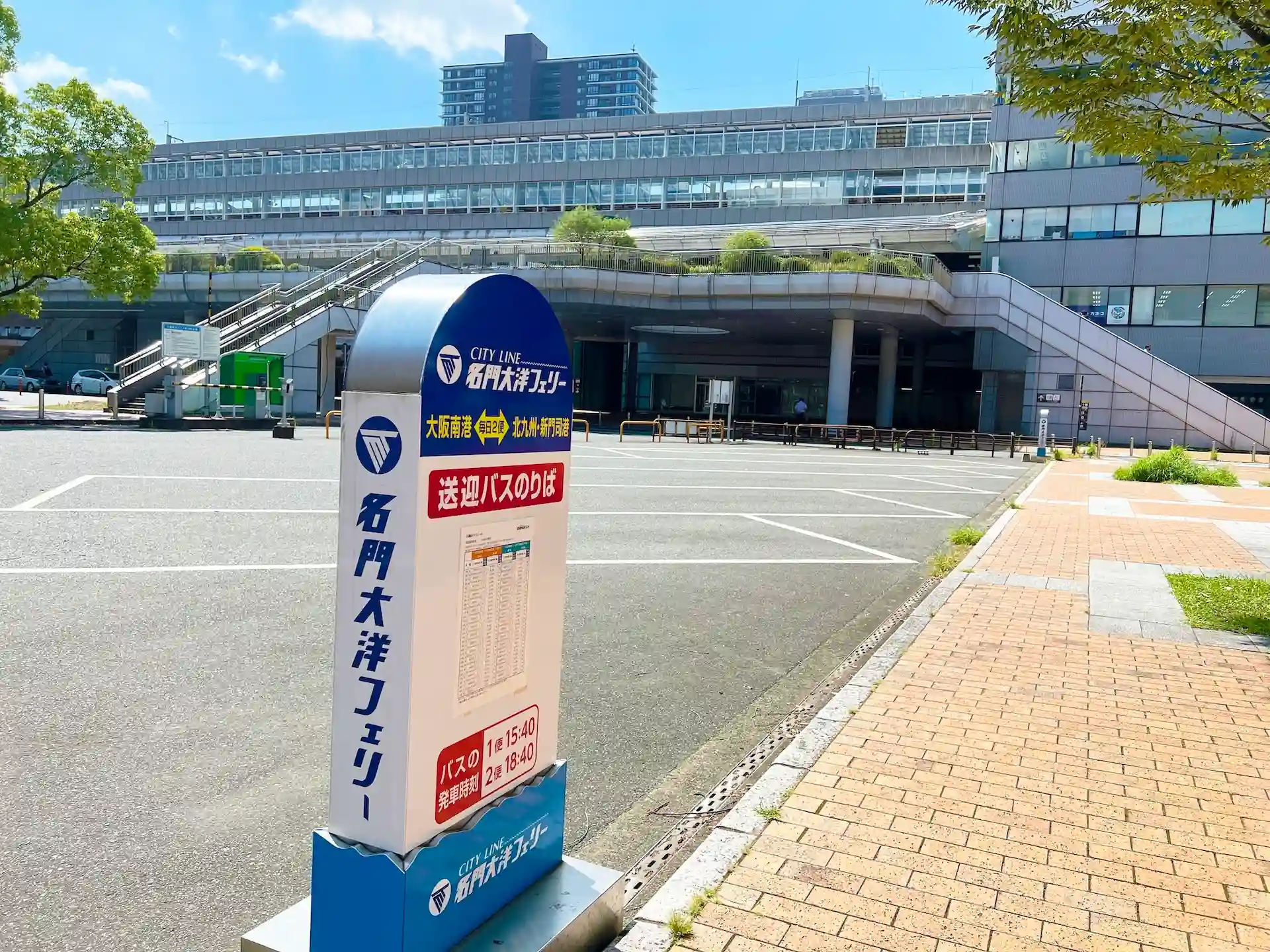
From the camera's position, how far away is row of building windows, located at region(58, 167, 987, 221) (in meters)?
58.0

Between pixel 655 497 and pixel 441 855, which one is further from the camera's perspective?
pixel 655 497

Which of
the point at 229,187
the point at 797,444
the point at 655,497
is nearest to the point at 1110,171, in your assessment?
the point at 797,444

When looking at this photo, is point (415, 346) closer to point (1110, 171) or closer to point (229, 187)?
point (1110, 171)

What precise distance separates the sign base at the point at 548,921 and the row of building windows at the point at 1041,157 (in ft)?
153

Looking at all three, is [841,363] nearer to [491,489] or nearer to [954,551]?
[954,551]

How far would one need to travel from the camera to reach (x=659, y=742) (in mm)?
4926

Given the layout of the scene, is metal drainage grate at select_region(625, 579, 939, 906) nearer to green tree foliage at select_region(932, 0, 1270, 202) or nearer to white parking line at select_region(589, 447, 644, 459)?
green tree foliage at select_region(932, 0, 1270, 202)

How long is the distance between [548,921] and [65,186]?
31.0m

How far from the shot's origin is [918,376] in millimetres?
54719

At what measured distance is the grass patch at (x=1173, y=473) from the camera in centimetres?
2238

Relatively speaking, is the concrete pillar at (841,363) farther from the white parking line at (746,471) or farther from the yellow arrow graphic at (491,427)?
the yellow arrow graphic at (491,427)

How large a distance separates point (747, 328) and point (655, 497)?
3563 centimetres

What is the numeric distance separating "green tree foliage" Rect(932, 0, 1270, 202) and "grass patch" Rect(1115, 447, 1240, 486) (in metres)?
15.6

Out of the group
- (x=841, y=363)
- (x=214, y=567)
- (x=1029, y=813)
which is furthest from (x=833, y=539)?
(x=841, y=363)
